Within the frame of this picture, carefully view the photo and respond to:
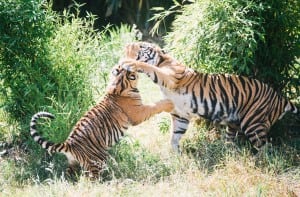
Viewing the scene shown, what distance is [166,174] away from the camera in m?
5.38

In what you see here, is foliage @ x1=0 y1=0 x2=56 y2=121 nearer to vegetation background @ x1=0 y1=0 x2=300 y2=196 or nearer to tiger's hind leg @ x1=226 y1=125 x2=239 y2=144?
vegetation background @ x1=0 y1=0 x2=300 y2=196

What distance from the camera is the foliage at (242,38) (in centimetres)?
582

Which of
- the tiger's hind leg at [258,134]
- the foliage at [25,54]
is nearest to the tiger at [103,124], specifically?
the foliage at [25,54]

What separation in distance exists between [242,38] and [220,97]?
1.99ft

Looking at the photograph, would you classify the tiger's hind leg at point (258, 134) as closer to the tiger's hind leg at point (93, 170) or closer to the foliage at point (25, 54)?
the tiger's hind leg at point (93, 170)

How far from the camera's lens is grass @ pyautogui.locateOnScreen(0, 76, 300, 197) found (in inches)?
191

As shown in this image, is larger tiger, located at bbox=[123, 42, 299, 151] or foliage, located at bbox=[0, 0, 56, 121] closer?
larger tiger, located at bbox=[123, 42, 299, 151]

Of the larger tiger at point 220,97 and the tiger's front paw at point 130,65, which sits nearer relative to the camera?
the tiger's front paw at point 130,65

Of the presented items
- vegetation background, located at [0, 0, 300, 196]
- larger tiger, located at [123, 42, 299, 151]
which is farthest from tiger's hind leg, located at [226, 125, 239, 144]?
larger tiger, located at [123, 42, 299, 151]

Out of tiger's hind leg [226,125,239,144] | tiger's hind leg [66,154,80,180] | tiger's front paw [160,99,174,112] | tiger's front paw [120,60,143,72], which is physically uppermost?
tiger's front paw [120,60,143,72]

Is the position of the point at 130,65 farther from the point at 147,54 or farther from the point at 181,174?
the point at 181,174

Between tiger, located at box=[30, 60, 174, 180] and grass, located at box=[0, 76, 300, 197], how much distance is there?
0.55ft

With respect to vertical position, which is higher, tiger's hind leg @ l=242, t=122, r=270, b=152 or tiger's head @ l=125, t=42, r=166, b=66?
tiger's head @ l=125, t=42, r=166, b=66

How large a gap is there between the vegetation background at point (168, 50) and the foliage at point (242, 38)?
10 millimetres
